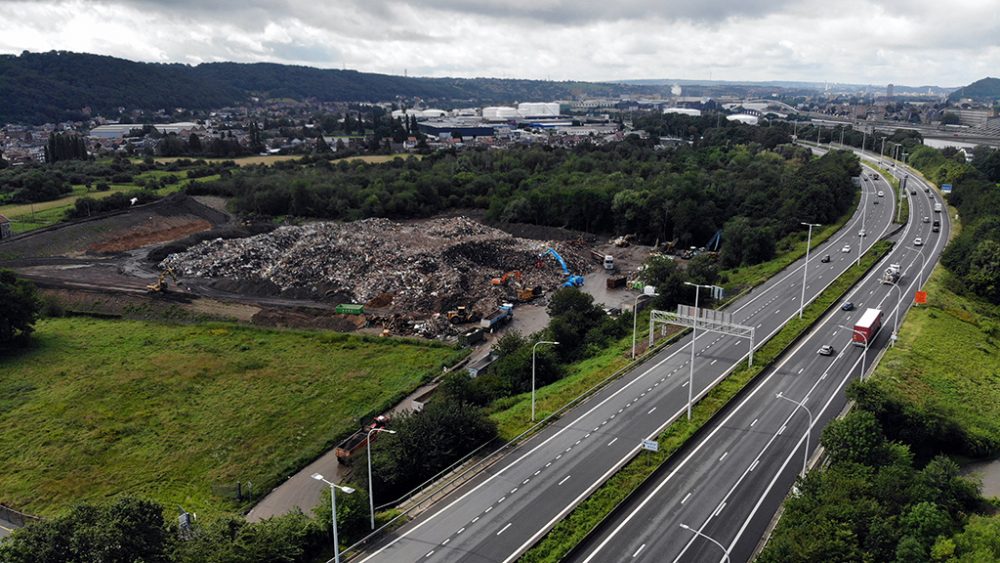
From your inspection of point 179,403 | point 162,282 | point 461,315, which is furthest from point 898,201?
point 162,282

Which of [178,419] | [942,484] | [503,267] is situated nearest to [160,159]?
[503,267]

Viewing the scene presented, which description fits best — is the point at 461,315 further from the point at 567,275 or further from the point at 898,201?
the point at 898,201

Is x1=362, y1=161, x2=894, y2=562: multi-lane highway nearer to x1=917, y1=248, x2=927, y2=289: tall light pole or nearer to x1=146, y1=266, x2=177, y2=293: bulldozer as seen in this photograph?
x1=917, y1=248, x2=927, y2=289: tall light pole

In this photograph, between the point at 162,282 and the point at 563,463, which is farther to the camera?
the point at 162,282

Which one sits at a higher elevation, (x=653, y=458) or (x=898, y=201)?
(x=898, y=201)

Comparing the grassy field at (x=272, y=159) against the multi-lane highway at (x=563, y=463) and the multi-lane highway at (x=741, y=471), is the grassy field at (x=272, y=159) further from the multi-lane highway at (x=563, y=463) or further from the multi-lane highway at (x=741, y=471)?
the multi-lane highway at (x=741, y=471)

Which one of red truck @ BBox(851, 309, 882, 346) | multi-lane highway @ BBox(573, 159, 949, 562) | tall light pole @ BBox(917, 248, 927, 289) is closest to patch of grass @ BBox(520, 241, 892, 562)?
multi-lane highway @ BBox(573, 159, 949, 562)

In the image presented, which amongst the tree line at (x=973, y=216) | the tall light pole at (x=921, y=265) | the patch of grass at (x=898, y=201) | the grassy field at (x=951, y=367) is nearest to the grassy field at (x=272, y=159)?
the patch of grass at (x=898, y=201)
